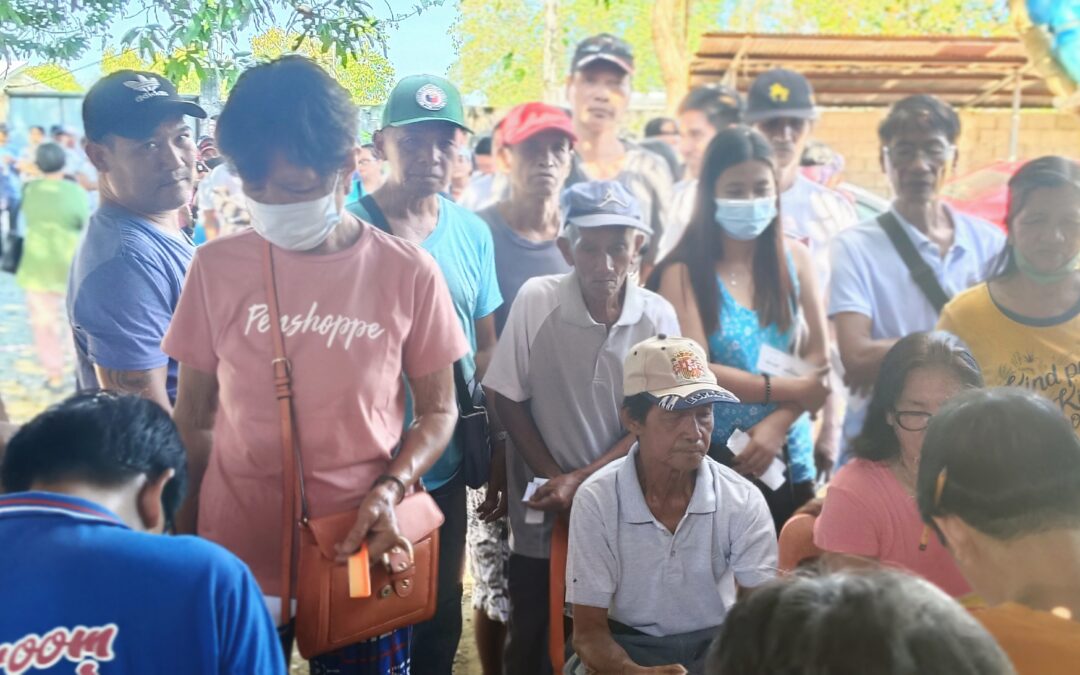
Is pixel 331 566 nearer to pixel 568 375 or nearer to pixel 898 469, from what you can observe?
pixel 568 375

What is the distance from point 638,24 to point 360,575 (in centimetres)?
191

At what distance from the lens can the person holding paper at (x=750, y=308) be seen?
9.94 ft

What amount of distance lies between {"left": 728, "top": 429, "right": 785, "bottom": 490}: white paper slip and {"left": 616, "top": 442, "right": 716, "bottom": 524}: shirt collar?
1.40 feet

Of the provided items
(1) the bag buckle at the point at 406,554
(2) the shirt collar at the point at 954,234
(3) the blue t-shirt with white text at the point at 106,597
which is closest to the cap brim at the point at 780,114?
(2) the shirt collar at the point at 954,234

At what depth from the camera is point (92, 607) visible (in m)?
1.55

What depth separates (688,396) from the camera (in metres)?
2.57

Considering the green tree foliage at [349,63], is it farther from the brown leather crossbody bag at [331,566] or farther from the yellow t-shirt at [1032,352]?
the yellow t-shirt at [1032,352]

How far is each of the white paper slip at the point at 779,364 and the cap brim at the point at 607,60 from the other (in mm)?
1005

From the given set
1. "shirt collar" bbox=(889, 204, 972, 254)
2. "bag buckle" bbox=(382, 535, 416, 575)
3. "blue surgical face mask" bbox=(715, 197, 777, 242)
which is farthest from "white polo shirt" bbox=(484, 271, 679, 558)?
"shirt collar" bbox=(889, 204, 972, 254)

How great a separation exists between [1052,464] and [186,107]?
6.54ft

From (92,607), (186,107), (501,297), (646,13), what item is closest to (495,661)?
(501,297)

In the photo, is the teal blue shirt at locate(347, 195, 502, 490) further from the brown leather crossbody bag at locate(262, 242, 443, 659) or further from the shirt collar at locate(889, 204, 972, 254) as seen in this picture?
the shirt collar at locate(889, 204, 972, 254)

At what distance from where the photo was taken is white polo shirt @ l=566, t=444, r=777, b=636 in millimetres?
2529

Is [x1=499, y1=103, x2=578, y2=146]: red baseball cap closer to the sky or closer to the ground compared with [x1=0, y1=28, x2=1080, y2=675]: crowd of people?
closer to the sky
